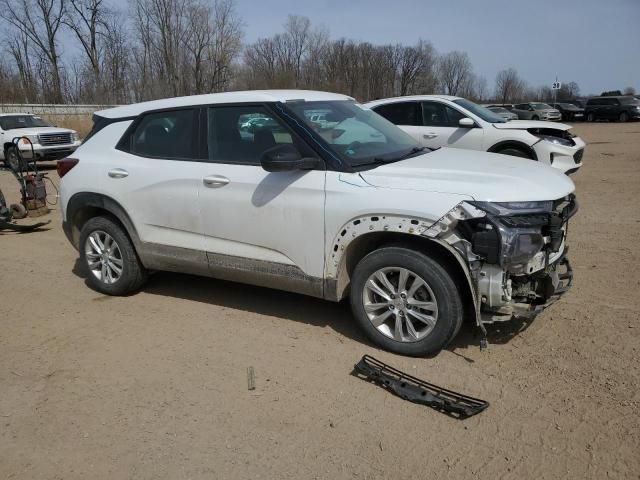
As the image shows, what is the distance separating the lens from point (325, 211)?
12.8 feet

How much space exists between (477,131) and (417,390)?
712cm

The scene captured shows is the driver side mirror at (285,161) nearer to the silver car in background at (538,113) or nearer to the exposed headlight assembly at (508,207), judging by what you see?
the exposed headlight assembly at (508,207)

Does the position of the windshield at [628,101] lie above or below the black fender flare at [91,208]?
above

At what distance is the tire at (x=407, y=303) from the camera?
3.57 m

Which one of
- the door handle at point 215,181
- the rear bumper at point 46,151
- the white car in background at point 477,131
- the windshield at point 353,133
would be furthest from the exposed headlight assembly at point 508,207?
the rear bumper at point 46,151

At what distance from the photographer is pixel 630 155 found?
15758mm

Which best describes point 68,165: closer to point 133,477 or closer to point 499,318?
point 133,477

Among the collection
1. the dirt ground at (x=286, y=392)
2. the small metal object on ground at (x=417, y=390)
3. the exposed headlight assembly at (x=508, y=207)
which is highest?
the exposed headlight assembly at (x=508, y=207)

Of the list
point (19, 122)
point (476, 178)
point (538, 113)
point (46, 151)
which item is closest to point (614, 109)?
point (538, 113)

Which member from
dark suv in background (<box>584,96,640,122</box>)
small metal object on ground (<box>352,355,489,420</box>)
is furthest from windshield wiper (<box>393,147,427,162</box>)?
dark suv in background (<box>584,96,640,122</box>)

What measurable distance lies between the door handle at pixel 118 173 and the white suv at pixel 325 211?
11mm

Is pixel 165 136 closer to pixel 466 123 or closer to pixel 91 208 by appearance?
pixel 91 208

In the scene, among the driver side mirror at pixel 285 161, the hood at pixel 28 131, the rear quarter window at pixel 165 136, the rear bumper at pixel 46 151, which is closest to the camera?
the driver side mirror at pixel 285 161

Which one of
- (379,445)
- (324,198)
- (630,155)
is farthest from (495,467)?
(630,155)
